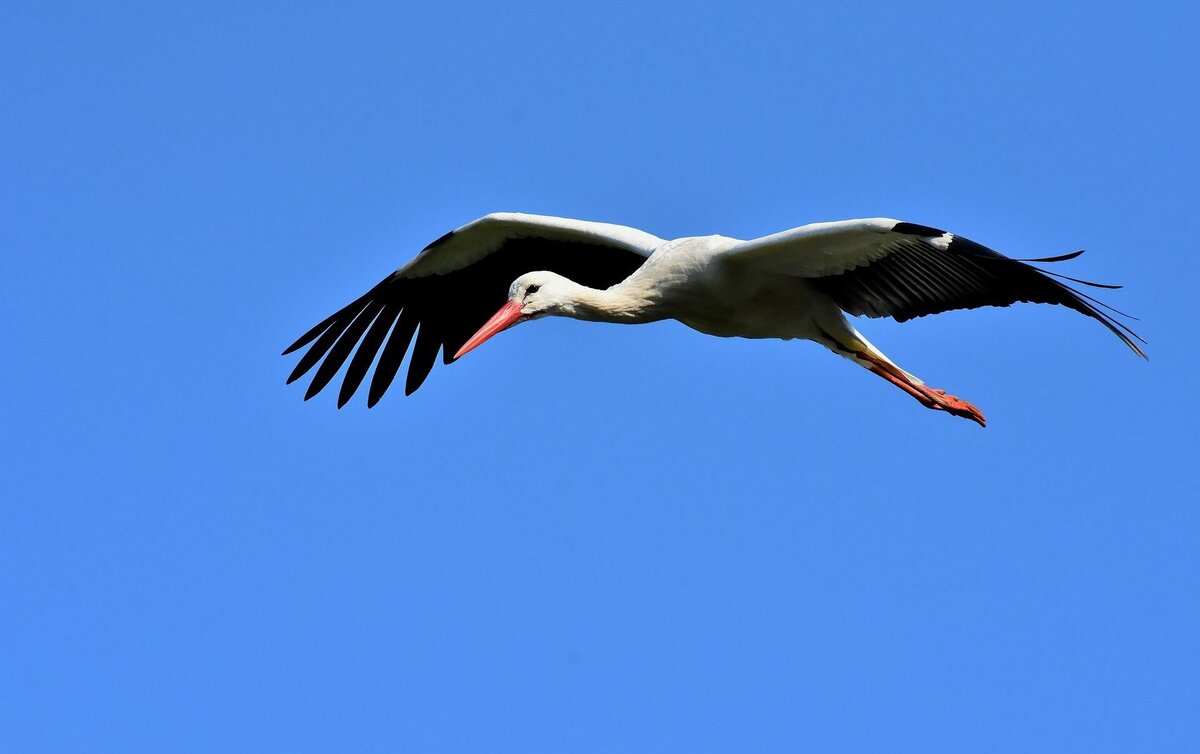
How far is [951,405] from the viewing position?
10.0 meters

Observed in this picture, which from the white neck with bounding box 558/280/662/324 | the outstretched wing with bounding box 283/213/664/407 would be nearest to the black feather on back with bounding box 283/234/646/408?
the outstretched wing with bounding box 283/213/664/407

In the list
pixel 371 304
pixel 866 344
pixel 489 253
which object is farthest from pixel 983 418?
pixel 371 304

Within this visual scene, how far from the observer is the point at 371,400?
37.9 ft

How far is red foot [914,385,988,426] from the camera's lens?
396 inches

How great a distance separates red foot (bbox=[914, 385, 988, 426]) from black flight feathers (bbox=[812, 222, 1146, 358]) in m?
0.75

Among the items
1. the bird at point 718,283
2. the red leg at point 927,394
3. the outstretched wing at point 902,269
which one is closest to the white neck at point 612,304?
the bird at point 718,283

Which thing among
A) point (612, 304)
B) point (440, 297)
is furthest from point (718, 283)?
point (440, 297)

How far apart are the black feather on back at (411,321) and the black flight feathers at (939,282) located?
91.0 inches

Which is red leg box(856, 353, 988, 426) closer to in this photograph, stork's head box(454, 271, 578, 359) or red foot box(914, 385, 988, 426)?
red foot box(914, 385, 988, 426)

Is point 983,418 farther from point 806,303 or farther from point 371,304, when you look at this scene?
point 371,304

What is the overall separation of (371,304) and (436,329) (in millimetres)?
474

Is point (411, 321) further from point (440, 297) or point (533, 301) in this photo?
point (533, 301)

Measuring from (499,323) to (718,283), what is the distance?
4.01 ft

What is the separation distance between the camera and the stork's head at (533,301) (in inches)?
362
